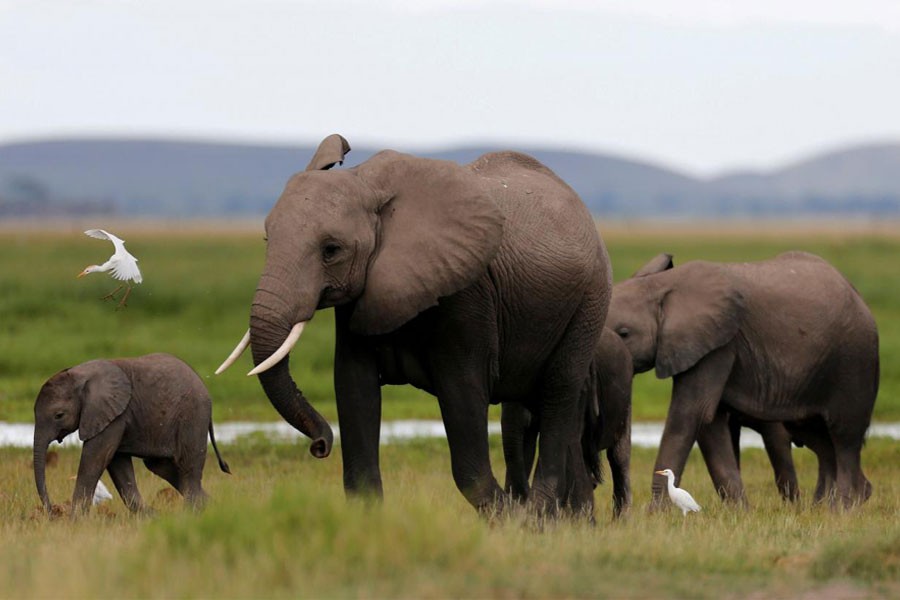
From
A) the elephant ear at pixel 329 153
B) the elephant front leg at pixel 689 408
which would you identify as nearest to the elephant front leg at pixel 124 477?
the elephant ear at pixel 329 153

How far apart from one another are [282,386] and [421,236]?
3.31ft

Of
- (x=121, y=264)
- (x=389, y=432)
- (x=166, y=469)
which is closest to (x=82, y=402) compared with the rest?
(x=166, y=469)

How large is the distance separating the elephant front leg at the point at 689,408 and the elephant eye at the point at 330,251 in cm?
390

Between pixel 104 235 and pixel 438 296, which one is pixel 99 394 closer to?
pixel 104 235

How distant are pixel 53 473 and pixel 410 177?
5854 millimetres

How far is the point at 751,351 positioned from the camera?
11.8 meters

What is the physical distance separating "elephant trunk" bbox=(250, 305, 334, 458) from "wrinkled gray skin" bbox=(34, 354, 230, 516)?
6.69ft

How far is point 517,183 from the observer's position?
30.5 feet

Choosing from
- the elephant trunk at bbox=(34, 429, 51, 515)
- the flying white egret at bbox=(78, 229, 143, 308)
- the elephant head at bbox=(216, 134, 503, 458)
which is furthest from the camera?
the elephant trunk at bbox=(34, 429, 51, 515)

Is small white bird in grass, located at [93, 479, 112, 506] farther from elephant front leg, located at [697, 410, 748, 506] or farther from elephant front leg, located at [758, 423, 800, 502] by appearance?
elephant front leg, located at [758, 423, 800, 502]

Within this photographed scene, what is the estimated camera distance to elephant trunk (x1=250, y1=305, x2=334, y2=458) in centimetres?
779

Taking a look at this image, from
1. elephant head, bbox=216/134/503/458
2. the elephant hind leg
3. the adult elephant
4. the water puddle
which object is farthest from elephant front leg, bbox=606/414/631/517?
the water puddle

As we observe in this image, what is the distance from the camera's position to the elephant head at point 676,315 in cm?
1147

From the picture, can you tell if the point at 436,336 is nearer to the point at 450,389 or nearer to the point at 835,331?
the point at 450,389
